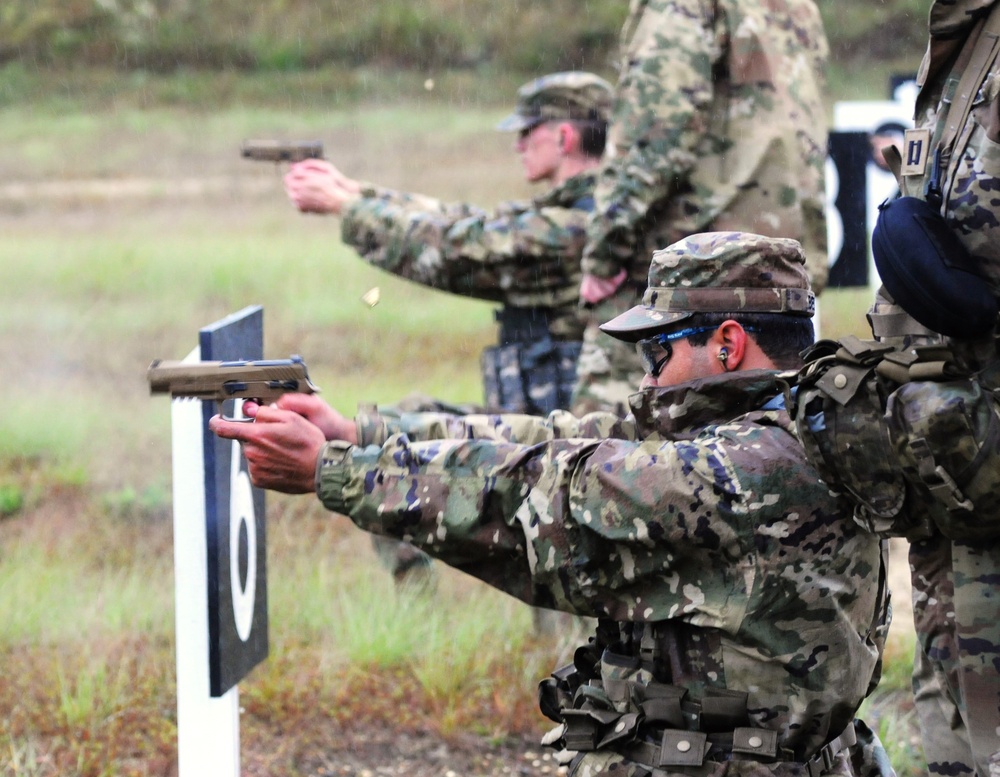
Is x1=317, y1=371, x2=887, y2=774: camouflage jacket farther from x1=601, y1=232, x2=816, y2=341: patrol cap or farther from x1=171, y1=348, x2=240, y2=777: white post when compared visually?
x1=171, y1=348, x2=240, y2=777: white post

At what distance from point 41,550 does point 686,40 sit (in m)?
3.47

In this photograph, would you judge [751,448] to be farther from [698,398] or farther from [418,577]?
[418,577]

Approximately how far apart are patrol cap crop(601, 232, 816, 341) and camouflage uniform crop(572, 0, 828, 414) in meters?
2.12

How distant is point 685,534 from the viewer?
2.53m

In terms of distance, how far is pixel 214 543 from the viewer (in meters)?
3.43

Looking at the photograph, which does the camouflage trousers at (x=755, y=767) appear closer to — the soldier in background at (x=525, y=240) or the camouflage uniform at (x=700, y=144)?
the camouflage uniform at (x=700, y=144)

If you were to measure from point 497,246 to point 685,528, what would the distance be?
9.77 ft

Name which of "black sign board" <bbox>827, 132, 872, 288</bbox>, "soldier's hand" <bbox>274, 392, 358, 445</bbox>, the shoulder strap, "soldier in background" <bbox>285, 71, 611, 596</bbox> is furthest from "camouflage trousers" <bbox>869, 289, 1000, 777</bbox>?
"black sign board" <bbox>827, 132, 872, 288</bbox>

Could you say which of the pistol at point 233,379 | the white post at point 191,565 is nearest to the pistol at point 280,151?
the white post at point 191,565

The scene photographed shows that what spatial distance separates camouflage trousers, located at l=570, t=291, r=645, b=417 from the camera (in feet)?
16.3

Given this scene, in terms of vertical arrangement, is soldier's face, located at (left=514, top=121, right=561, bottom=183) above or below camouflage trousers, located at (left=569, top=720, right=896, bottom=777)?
above

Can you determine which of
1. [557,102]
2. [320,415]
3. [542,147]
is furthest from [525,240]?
[320,415]

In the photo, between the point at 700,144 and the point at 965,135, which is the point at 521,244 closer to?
the point at 700,144

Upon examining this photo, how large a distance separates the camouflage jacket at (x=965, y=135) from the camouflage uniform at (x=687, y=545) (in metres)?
0.32
